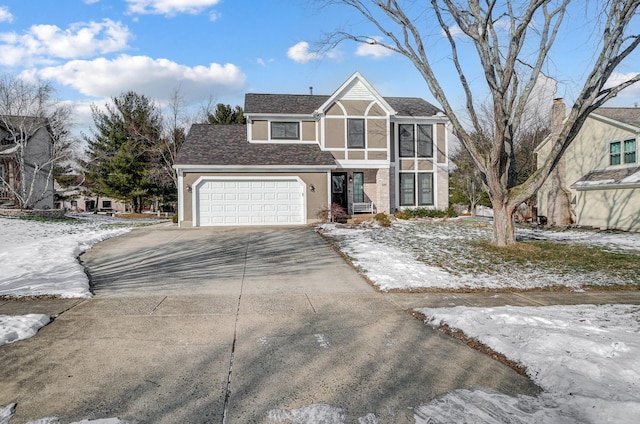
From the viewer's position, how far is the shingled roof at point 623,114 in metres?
18.3

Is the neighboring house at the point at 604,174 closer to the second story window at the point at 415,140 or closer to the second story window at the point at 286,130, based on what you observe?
the second story window at the point at 415,140

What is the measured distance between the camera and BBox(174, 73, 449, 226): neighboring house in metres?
18.0

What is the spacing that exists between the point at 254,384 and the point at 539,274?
277 inches

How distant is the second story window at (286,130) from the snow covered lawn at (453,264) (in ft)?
26.6

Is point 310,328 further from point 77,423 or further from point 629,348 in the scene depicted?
point 629,348

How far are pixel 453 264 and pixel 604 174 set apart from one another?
48.0ft

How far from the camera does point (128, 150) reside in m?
31.8

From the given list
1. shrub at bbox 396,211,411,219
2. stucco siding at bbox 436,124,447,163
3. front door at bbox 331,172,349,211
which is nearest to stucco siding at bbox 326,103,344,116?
front door at bbox 331,172,349,211

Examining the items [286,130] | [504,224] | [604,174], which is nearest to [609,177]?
[604,174]

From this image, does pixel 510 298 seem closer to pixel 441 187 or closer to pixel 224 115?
pixel 441 187

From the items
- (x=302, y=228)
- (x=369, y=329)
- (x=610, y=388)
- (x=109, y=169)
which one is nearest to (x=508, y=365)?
(x=610, y=388)

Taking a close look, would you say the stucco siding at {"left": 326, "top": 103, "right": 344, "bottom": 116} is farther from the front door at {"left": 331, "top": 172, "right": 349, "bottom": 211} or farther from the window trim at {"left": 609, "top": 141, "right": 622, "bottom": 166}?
the window trim at {"left": 609, "top": 141, "right": 622, "bottom": 166}

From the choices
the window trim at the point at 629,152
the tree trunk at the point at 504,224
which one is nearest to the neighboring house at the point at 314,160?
the window trim at the point at 629,152

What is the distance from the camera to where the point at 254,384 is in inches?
136
